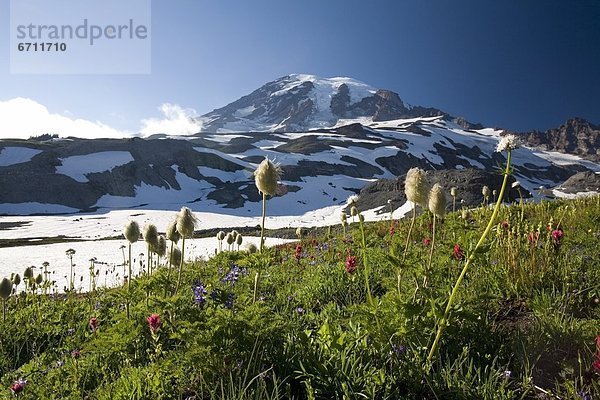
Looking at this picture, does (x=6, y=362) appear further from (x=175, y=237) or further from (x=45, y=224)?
(x=45, y=224)

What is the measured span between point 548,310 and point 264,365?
8.42ft

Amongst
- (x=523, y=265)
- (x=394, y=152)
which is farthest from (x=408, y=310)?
(x=394, y=152)

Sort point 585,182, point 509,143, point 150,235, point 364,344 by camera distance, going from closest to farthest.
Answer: point 509,143 → point 364,344 → point 150,235 → point 585,182

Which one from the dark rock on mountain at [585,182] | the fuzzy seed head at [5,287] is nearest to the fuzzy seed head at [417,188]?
the fuzzy seed head at [5,287]

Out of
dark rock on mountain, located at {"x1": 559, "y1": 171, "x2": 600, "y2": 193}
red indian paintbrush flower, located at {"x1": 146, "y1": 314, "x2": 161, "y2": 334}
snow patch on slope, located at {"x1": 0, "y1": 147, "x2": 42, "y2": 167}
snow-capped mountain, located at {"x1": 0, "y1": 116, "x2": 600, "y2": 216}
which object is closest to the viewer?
red indian paintbrush flower, located at {"x1": 146, "y1": 314, "x2": 161, "y2": 334}

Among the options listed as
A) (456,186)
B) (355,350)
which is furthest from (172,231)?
(456,186)

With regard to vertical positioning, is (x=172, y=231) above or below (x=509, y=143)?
below

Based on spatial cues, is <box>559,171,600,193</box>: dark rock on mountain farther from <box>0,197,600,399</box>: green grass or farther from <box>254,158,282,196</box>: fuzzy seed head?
<box>254,158,282,196</box>: fuzzy seed head

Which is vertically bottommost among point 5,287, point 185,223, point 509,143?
point 5,287

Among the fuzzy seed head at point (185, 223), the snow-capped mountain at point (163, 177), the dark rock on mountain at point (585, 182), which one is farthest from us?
the snow-capped mountain at point (163, 177)

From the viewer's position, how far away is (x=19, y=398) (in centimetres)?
257

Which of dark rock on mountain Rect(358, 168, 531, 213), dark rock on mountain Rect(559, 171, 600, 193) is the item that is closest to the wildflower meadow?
dark rock on mountain Rect(358, 168, 531, 213)

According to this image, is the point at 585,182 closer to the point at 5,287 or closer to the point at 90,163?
the point at 5,287

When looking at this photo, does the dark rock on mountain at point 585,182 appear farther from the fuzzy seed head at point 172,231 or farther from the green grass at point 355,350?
the fuzzy seed head at point 172,231
